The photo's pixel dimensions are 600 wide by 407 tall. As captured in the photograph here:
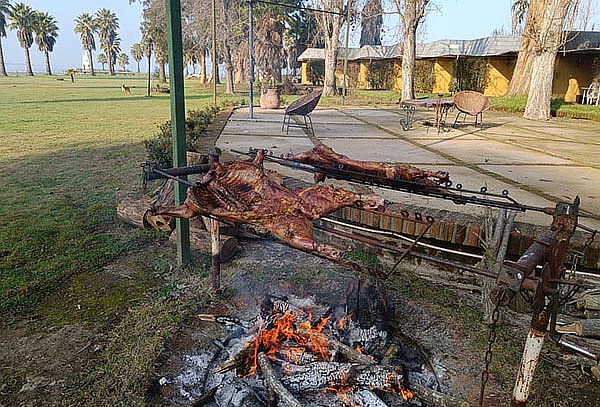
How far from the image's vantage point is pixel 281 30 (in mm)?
34062

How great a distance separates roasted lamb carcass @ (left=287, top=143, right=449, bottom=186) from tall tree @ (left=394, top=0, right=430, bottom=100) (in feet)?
52.8

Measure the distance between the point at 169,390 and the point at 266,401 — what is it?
1.86 ft

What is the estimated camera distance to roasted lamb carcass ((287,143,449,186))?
221 centimetres

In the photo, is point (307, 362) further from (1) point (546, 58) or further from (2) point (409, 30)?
(2) point (409, 30)

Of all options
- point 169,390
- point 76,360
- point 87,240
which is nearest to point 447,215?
point 169,390

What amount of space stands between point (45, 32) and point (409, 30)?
6438cm

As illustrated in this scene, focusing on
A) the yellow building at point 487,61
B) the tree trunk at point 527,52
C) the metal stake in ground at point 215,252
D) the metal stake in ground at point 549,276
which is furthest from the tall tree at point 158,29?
the metal stake in ground at point 549,276

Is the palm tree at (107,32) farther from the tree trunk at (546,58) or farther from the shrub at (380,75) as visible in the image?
the tree trunk at (546,58)

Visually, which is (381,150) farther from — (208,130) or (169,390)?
(169,390)

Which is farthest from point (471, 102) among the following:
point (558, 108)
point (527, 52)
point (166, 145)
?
point (166, 145)

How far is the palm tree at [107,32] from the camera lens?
84.4 m

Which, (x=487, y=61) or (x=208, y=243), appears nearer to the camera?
(x=208, y=243)

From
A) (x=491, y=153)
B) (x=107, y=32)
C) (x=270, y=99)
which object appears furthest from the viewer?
(x=107, y=32)

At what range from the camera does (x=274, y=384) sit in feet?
7.01
